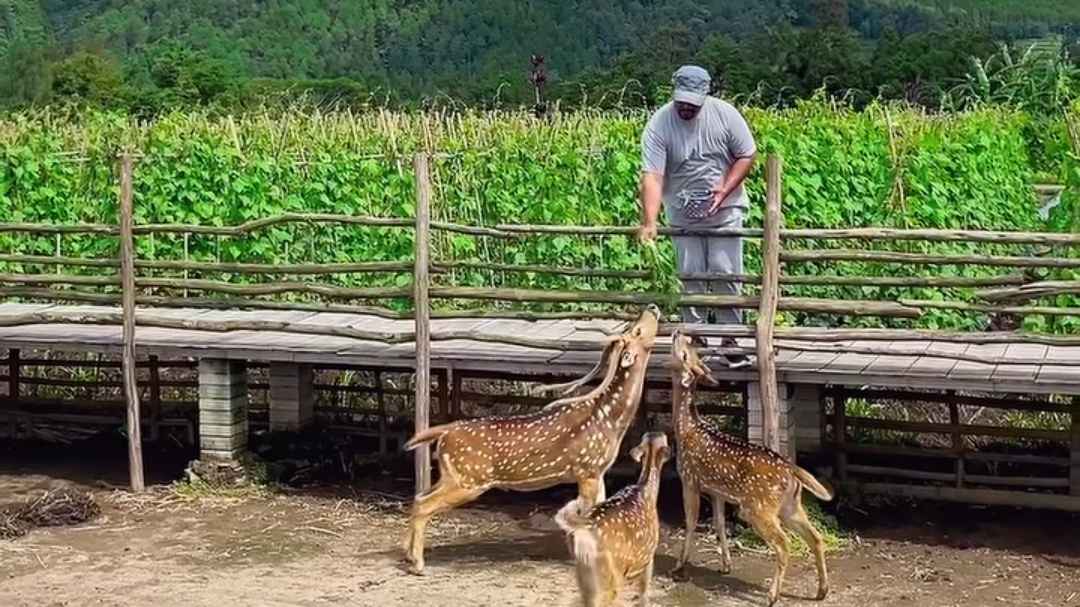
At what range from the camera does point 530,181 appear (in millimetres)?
13727

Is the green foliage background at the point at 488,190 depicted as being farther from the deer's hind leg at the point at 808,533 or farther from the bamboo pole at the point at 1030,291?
the deer's hind leg at the point at 808,533

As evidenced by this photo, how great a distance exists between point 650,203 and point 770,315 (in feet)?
2.92

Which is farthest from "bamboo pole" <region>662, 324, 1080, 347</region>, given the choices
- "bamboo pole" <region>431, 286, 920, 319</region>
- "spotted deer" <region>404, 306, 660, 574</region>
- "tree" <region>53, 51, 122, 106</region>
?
"tree" <region>53, 51, 122, 106</region>

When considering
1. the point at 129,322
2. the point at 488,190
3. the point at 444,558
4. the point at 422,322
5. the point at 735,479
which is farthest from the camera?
the point at 488,190

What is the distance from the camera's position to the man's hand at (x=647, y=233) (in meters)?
9.14

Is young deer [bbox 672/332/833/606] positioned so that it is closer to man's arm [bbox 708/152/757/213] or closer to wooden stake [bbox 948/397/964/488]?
man's arm [bbox 708/152/757/213]

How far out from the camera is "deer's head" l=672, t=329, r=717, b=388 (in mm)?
8414

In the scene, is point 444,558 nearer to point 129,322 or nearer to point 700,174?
point 700,174

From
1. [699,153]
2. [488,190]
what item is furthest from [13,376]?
[699,153]

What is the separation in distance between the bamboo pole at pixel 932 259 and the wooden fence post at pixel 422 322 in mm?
2030

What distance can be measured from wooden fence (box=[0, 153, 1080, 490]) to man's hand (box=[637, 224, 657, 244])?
0.21 m

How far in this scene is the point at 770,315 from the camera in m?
9.07

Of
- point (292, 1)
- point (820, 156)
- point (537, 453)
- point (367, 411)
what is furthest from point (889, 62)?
point (292, 1)

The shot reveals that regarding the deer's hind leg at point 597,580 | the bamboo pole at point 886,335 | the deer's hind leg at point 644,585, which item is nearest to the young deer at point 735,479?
the bamboo pole at point 886,335
